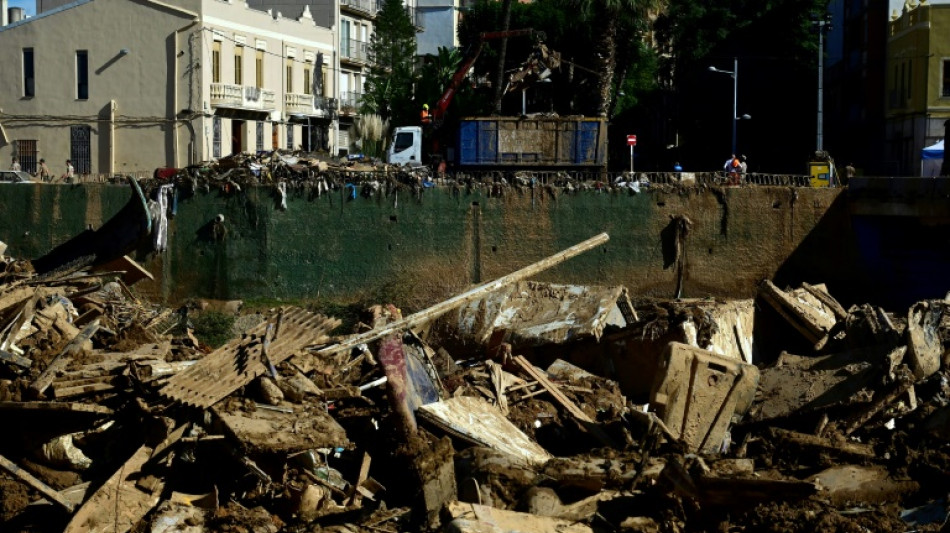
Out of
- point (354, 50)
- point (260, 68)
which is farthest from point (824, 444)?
point (354, 50)

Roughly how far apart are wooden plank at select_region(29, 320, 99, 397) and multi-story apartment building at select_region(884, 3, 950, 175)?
26207mm

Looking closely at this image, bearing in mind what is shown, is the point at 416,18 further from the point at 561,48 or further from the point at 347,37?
the point at 561,48

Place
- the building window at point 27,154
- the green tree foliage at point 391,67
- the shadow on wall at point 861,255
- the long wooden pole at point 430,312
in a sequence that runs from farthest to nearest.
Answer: the green tree foliage at point 391,67, the building window at point 27,154, the shadow on wall at point 861,255, the long wooden pole at point 430,312

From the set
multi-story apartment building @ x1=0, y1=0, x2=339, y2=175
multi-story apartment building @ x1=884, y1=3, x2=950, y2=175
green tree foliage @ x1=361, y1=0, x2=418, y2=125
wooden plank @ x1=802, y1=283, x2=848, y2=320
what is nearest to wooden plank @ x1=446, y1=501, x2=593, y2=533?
wooden plank @ x1=802, y1=283, x2=848, y2=320

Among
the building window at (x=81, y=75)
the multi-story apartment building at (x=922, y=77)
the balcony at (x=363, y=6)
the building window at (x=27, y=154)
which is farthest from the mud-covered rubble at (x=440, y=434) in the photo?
the balcony at (x=363, y=6)

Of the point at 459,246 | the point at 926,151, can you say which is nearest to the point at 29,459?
the point at 459,246

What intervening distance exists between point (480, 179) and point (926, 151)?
35.8 ft

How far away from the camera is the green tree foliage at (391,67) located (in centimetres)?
4531

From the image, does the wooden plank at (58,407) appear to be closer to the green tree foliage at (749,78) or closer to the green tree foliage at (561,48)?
the green tree foliage at (561,48)

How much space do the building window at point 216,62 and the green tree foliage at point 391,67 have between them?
1009 centimetres

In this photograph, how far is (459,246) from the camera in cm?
2111

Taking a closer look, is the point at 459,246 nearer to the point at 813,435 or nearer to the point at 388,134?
the point at 813,435

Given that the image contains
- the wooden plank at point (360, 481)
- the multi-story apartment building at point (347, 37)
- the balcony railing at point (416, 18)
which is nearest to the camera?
the wooden plank at point (360, 481)

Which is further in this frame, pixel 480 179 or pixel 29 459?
pixel 480 179
